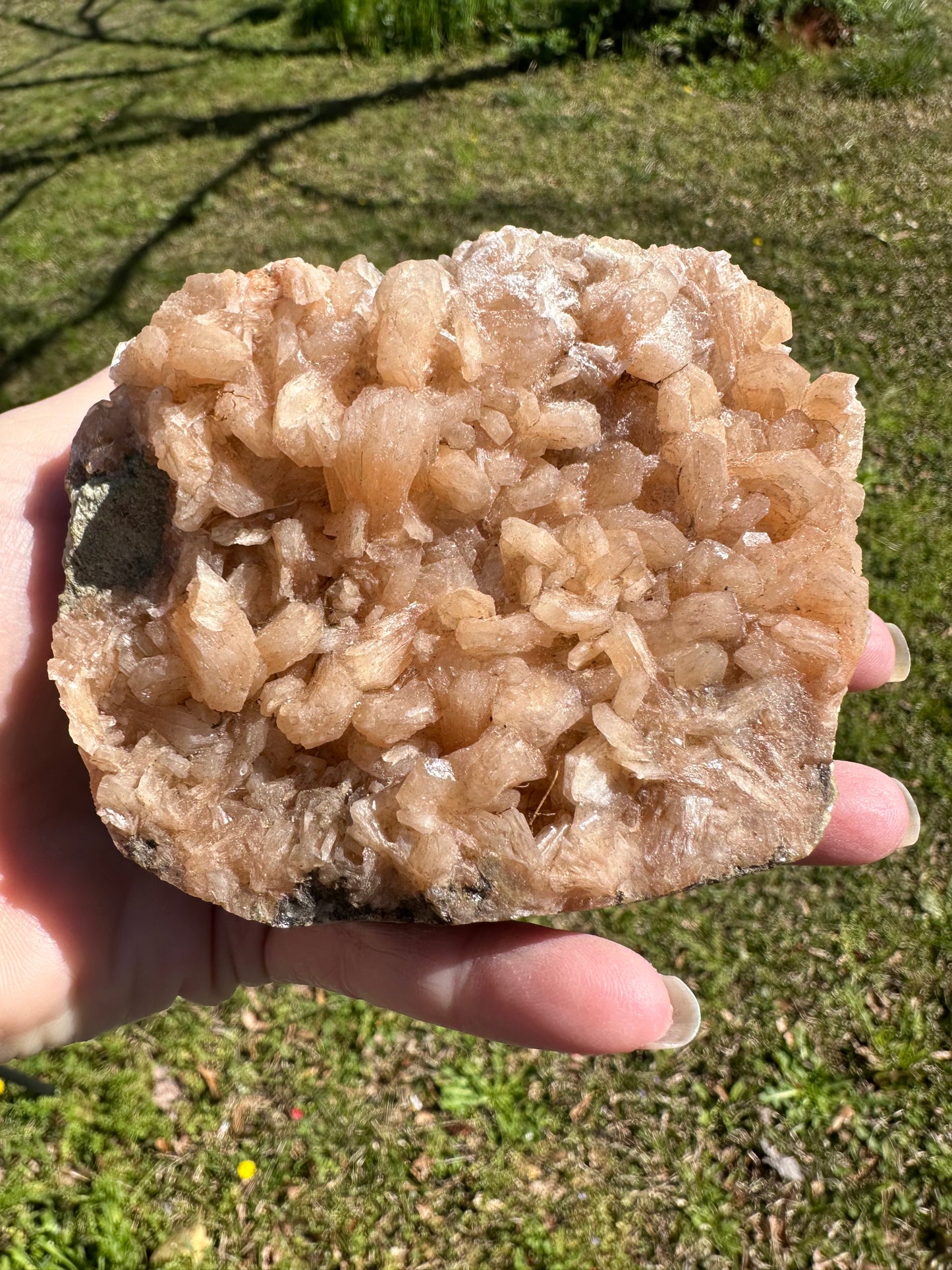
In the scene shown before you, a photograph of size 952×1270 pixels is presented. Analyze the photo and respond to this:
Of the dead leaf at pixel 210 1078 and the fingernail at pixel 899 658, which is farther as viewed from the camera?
the dead leaf at pixel 210 1078

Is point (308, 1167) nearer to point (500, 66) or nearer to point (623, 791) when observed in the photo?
point (623, 791)

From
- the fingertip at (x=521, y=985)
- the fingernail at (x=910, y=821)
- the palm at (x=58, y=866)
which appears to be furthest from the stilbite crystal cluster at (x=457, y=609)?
the fingernail at (x=910, y=821)

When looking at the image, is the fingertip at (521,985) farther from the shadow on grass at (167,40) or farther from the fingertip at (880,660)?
the shadow on grass at (167,40)

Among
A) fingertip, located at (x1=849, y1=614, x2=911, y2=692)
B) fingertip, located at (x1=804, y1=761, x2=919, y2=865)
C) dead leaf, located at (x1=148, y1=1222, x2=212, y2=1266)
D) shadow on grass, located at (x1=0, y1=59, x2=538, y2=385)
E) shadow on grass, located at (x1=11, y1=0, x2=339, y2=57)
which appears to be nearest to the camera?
fingertip, located at (x1=804, y1=761, x2=919, y2=865)

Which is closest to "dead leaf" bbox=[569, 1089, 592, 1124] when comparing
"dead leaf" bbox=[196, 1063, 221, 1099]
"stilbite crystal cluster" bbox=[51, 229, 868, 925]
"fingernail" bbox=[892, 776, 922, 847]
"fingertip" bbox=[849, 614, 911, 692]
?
"dead leaf" bbox=[196, 1063, 221, 1099]

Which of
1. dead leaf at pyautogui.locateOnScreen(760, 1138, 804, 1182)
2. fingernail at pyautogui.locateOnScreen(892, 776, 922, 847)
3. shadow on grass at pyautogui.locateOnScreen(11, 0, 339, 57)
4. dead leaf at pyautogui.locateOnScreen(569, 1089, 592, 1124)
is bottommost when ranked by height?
dead leaf at pyautogui.locateOnScreen(760, 1138, 804, 1182)

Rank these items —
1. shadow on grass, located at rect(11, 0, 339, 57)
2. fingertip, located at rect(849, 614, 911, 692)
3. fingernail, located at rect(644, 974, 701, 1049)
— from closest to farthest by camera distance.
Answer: fingernail, located at rect(644, 974, 701, 1049) < fingertip, located at rect(849, 614, 911, 692) < shadow on grass, located at rect(11, 0, 339, 57)

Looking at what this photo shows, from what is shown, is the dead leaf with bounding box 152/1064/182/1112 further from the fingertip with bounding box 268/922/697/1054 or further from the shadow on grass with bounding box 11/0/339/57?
the shadow on grass with bounding box 11/0/339/57
